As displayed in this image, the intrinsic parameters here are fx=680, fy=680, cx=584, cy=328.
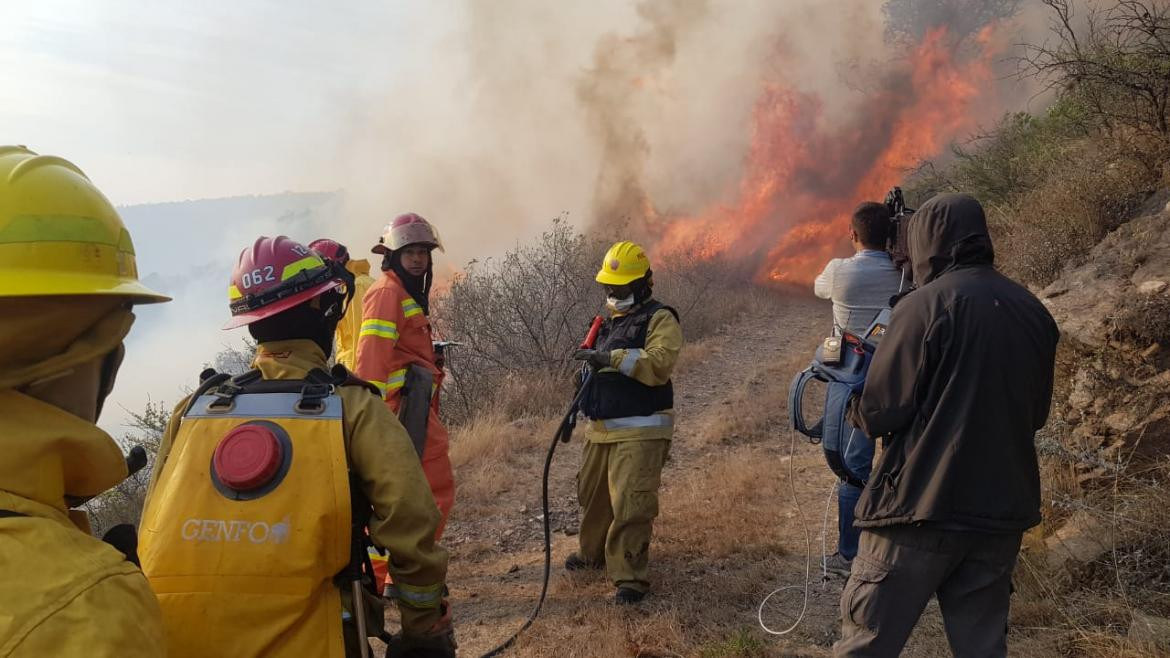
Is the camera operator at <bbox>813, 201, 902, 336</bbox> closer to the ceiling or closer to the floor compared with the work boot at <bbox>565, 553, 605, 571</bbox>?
closer to the ceiling

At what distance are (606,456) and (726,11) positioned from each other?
19.9 meters

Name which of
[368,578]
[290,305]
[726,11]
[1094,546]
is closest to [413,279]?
[290,305]

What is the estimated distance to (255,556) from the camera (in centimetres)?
168

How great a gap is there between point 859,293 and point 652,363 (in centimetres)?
134

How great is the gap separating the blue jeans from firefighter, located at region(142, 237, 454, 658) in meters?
2.78

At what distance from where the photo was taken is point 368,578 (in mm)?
2094

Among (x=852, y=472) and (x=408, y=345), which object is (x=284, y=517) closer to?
(x=408, y=345)

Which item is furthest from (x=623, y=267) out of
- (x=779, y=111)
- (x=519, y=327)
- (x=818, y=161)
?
(x=779, y=111)

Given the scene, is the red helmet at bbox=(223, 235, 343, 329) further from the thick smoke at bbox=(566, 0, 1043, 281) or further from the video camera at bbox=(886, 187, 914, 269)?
the thick smoke at bbox=(566, 0, 1043, 281)

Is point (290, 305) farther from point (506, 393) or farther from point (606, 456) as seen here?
point (506, 393)

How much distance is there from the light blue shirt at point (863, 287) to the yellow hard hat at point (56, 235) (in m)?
3.72

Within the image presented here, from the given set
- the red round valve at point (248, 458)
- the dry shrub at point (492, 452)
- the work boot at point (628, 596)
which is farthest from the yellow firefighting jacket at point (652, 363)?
the red round valve at point (248, 458)

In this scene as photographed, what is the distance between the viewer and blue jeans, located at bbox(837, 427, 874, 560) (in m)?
4.03

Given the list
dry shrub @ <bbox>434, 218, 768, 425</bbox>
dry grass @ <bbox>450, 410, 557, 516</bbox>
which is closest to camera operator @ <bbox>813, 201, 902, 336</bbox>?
dry grass @ <bbox>450, 410, 557, 516</bbox>
